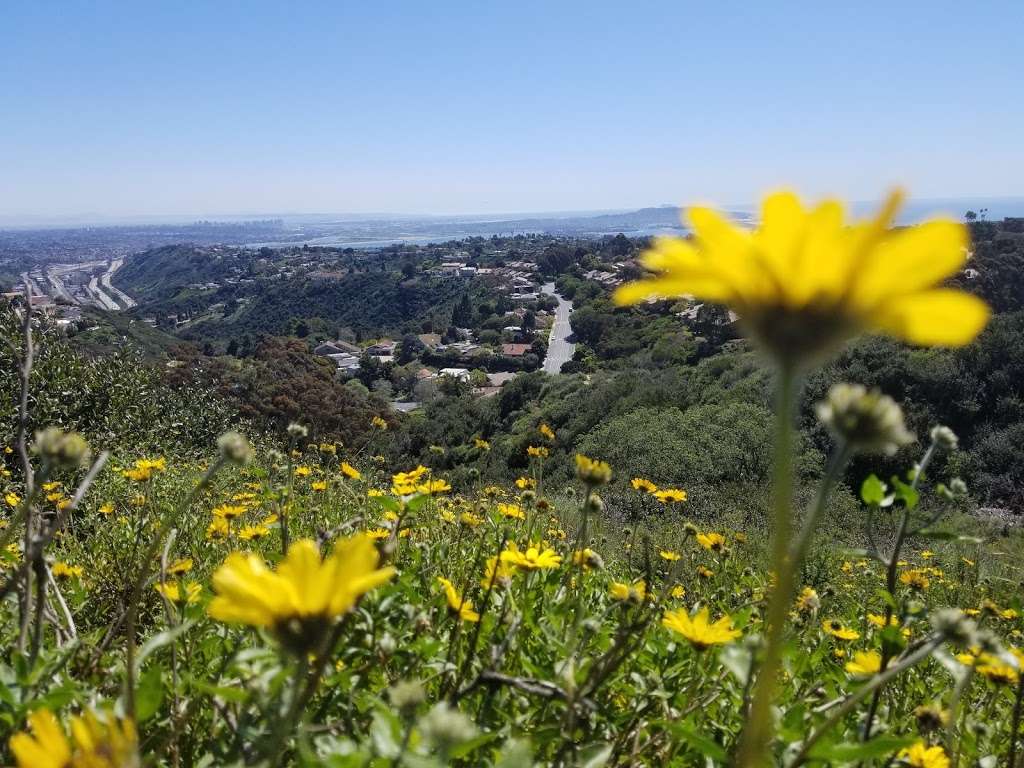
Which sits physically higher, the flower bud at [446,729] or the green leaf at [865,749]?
the flower bud at [446,729]

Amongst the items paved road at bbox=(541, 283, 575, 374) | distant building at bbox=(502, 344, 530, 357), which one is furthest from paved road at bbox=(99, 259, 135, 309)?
distant building at bbox=(502, 344, 530, 357)

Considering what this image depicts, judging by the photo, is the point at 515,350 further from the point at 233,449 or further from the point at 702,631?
the point at 233,449

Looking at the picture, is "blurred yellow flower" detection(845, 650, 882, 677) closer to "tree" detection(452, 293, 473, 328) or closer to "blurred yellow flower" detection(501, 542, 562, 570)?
"blurred yellow flower" detection(501, 542, 562, 570)

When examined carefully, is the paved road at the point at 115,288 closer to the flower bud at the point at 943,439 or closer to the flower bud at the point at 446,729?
the flower bud at the point at 943,439

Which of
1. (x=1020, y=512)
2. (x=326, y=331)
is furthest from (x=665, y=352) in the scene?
(x=326, y=331)

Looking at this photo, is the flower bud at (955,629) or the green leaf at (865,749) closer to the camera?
the green leaf at (865,749)

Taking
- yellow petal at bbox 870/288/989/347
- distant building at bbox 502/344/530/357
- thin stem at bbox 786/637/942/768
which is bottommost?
distant building at bbox 502/344/530/357

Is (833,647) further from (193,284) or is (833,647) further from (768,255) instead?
(193,284)

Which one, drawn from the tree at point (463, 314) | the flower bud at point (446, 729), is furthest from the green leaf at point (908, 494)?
the tree at point (463, 314)
